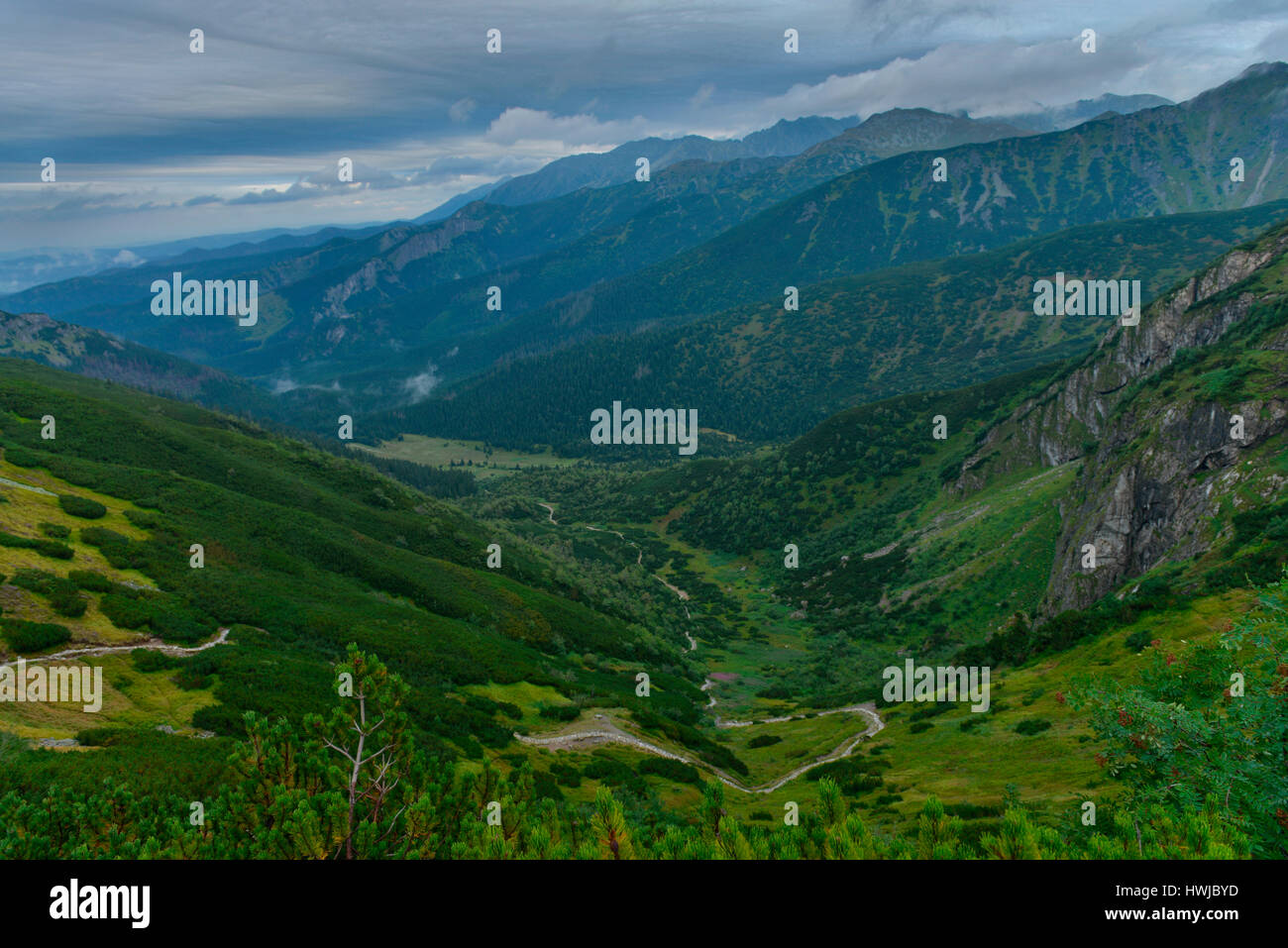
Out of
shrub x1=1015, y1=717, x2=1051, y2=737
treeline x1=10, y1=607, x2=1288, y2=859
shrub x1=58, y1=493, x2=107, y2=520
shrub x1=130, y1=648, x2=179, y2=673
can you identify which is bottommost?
shrub x1=1015, y1=717, x2=1051, y2=737

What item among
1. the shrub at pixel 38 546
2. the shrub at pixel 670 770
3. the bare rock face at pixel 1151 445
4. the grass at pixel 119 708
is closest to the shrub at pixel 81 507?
the shrub at pixel 38 546

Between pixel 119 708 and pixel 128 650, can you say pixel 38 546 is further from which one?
pixel 119 708

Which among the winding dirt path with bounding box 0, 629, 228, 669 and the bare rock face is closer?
the winding dirt path with bounding box 0, 629, 228, 669

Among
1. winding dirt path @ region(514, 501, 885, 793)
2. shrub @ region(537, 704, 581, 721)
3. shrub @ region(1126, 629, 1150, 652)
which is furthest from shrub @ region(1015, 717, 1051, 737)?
shrub @ region(537, 704, 581, 721)

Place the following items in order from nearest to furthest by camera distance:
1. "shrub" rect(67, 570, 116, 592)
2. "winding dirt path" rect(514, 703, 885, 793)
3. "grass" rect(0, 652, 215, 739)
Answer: "grass" rect(0, 652, 215, 739) < "shrub" rect(67, 570, 116, 592) < "winding dirt path" rect(514, 703, 885, 793)

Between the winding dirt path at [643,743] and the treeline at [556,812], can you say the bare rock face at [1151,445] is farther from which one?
the treeline at [556,812]

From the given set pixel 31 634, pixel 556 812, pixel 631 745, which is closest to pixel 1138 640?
pixel 631 745

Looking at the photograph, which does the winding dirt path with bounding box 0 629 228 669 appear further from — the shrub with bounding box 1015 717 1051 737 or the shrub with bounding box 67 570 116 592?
the shrub with bounding box 1015 717 1051 737
